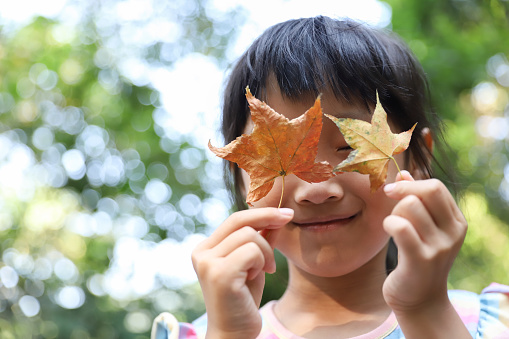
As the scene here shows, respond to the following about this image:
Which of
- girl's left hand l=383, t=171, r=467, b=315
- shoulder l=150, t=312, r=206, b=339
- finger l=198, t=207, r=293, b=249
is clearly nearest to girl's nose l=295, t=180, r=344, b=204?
finger l=198, t=207, r=293, b=249

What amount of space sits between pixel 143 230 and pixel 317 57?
→ 9.83 feet

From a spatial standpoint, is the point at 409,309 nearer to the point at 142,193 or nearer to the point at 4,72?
the point at 142,193

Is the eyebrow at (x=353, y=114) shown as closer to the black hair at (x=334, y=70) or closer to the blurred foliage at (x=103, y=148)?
the black hair at (x=334, y=70)

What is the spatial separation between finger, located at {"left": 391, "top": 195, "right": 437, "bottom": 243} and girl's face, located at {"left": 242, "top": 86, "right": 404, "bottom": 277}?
0.30 meters

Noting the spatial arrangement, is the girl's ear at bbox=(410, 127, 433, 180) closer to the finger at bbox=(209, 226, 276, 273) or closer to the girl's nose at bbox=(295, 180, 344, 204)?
the girl's nose at bbox=(295, 180, 344, 204)

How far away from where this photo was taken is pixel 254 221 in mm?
848

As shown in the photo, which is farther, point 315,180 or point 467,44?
point 467,44

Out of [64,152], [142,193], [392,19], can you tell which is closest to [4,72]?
[64,152]

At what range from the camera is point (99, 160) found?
4.02 m

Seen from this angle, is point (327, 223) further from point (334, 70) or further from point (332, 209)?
point (334, 70)

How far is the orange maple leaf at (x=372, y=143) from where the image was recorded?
0.77 metres

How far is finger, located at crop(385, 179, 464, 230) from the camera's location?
2.35 feet

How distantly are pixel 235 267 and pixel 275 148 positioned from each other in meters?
0.22

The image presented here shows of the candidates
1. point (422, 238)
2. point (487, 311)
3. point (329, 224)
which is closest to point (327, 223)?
point (329, 224)
